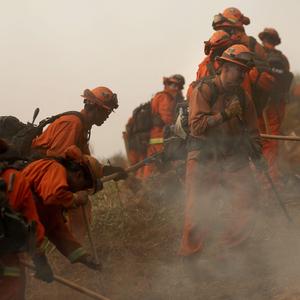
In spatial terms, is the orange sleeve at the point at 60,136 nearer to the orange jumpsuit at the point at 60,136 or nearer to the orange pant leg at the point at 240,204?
the orange jumpsuit at the point at 60,136

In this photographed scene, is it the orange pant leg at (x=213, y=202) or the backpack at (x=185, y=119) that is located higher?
the backpack at (x=185, y=119)

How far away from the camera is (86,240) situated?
24.9 feet

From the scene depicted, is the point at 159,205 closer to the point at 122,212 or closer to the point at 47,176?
the point at 122,212

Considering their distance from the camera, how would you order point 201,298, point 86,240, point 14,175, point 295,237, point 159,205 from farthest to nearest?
point 159,205 → point 86,240 → point 295,237 → point 201,298 → point 14,175

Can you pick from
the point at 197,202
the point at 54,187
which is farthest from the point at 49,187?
the point at 197,202

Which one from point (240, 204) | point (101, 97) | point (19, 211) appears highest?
point (101, 97)

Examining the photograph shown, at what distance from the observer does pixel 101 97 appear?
6.66 meters

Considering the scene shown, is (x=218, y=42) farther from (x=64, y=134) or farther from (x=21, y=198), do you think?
(x=21, y=198)

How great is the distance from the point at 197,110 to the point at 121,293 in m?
1.90

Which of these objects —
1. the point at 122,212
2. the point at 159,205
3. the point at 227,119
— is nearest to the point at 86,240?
the point at 122,212

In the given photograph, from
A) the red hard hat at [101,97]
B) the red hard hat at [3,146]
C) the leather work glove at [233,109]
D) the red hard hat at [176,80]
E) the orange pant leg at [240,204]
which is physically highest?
the red hard hat at [176,80]

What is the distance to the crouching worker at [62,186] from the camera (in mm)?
4352

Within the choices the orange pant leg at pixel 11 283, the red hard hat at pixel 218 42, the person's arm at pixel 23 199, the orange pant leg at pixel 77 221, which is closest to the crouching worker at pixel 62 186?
the person's arm at pixel 23 199

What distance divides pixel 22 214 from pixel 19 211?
0.05m
